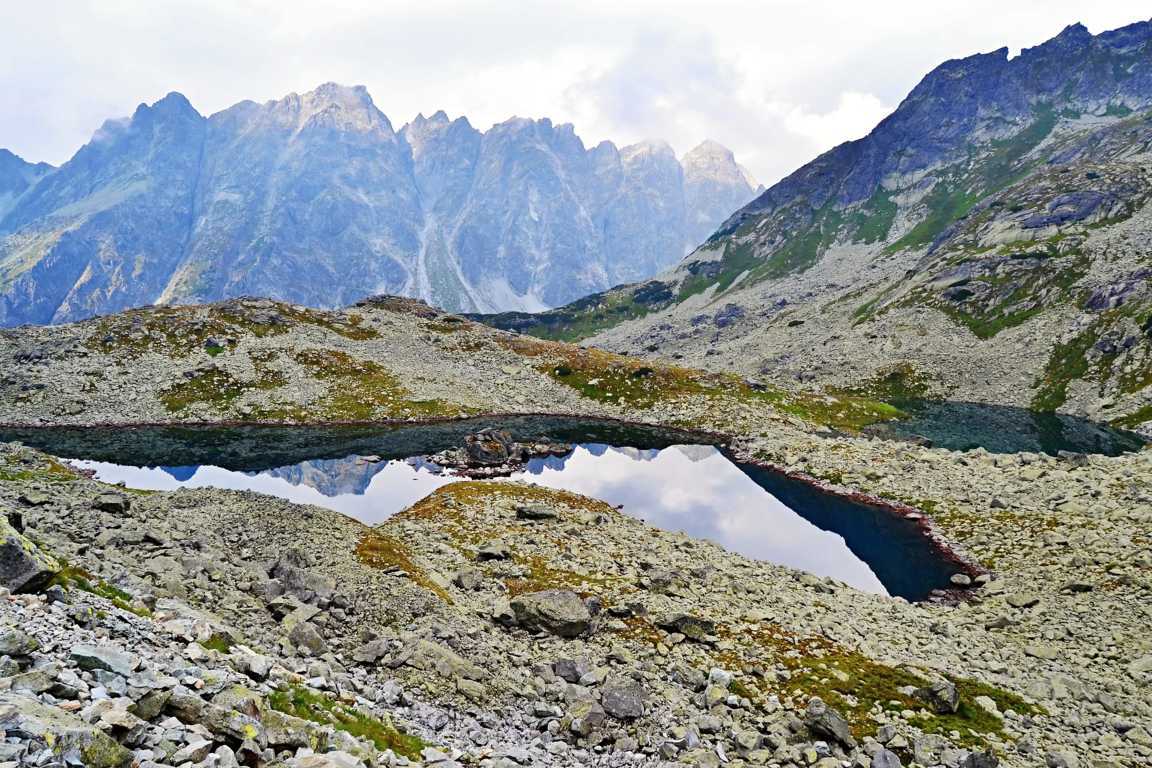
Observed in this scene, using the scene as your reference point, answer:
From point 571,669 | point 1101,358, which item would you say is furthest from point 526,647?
point 1101,358

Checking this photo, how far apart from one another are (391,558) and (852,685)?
66.4ft

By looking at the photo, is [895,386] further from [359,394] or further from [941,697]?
[941,697]

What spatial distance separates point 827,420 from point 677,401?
885 inches

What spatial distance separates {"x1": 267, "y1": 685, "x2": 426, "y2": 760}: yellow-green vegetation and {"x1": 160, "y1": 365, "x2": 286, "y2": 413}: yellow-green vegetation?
282 feet

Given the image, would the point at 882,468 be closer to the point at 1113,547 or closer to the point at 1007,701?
the point at 1113,547

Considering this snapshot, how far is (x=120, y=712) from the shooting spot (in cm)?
968

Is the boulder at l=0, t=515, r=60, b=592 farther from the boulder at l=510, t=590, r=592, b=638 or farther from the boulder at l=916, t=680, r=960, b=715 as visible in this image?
the boulder at l=916, t=680, r=960, b=715

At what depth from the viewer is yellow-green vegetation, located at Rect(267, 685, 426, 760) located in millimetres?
14125

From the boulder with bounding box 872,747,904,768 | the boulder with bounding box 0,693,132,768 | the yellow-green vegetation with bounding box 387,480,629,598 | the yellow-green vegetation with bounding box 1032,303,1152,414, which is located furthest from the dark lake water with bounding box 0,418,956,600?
the yellow-green vegetation with bounding box 1032,303,1152,414

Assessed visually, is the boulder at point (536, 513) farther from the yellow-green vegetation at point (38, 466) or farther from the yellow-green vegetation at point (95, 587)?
the yellow-green vegetation at point (38, 466)

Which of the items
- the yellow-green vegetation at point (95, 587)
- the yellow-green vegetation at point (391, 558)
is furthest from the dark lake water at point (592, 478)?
the yellow-green vegetation at point (95, 587)

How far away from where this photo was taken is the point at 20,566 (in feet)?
48.1

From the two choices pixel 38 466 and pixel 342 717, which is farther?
pixel 38 466

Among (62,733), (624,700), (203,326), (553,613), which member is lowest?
(624,700)
